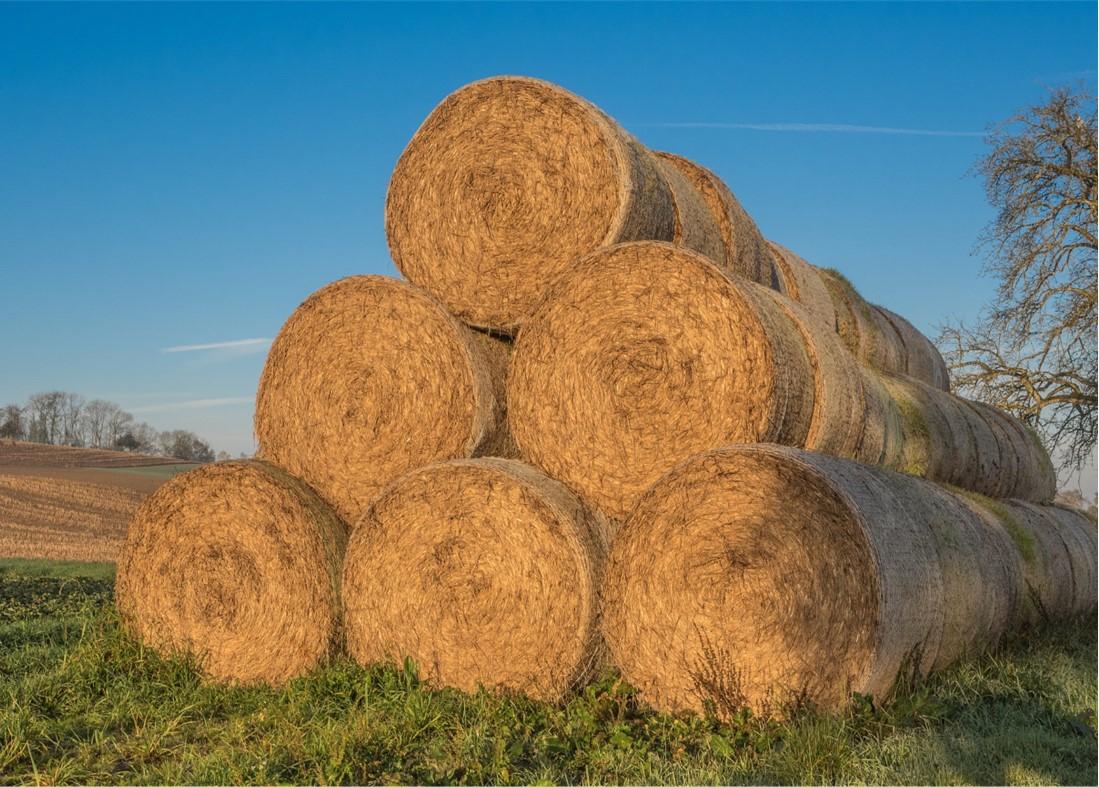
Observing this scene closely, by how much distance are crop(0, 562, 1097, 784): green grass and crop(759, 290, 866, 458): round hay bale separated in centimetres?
145

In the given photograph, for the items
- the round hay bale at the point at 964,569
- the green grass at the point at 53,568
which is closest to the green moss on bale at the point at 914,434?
the round hay bale at the point at 964,569

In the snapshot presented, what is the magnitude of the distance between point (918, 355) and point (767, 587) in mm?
6104

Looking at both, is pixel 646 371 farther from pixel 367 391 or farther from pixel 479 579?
pixel 367 391

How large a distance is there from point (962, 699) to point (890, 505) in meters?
1.10

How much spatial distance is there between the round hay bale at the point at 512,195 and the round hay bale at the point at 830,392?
109cm

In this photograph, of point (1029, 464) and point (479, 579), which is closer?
point (479, 579)

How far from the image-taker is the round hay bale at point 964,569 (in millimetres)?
5887

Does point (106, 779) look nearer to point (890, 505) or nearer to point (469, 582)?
point (469, 582)

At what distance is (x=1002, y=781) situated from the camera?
4.35 m

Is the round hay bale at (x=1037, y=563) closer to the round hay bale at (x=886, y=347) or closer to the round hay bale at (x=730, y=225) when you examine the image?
the round hay bale at (x=886, y=347)

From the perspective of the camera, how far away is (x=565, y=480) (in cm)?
616

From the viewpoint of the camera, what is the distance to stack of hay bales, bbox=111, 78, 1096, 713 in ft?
17.2

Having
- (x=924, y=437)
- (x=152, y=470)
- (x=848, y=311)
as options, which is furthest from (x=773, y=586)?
(x=152, y=470)

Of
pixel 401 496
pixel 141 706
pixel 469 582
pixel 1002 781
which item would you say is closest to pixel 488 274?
pixel 401 496
